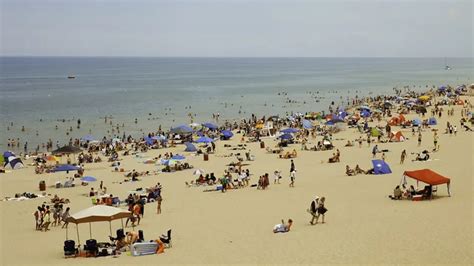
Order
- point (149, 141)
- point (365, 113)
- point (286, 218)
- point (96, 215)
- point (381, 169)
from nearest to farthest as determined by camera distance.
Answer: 1. point (96, 215)
2. point (286, 218)
3. point (381, 169)
4. point (149, 141)
5. point (365, 113)

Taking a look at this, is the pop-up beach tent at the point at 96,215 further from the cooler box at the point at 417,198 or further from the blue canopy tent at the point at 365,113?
the blue canopy tent at the point at 365,113

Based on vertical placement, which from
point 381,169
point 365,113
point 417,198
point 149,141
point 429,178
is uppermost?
point 429,178

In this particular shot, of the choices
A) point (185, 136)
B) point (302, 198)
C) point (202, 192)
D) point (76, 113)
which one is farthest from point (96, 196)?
point (76, 113)

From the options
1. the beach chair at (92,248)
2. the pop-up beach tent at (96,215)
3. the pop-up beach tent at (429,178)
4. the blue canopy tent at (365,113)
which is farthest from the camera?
the blue canopy tent at (365,113)

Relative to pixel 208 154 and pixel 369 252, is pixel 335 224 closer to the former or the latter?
pixel 369 252

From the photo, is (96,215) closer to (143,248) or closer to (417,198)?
(143,248)

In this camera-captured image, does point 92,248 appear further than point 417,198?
No

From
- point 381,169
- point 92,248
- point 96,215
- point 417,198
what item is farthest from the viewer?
point 381,169

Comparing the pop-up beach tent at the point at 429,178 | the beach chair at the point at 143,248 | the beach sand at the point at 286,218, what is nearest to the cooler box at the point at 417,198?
the beach sand at the point at 286,218

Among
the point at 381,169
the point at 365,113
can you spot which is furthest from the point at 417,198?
the point at 365,113
